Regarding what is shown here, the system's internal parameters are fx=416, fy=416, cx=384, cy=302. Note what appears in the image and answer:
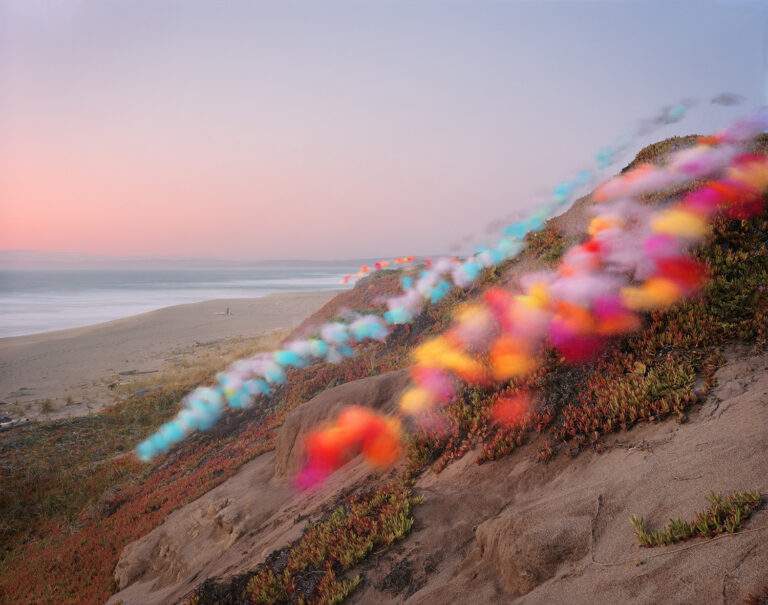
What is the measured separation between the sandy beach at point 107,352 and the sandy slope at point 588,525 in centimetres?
2230

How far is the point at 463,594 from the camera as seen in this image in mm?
4559

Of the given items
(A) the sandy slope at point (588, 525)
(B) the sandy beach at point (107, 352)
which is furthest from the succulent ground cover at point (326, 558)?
(B) the sandy beach at point (107, 352)

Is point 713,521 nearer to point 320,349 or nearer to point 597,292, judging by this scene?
point 597,292

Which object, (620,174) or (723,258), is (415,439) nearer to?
(723,258)

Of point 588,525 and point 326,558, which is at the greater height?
point 588,525

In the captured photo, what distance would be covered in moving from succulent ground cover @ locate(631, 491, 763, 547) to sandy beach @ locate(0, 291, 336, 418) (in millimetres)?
26490

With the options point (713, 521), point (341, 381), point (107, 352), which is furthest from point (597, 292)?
point (107, 352)

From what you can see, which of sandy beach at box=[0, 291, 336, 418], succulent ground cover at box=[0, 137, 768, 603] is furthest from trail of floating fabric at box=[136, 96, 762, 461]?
sandy beach at box=[0, 291, 336, 418]

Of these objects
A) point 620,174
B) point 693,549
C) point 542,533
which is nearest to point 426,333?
point 620,174

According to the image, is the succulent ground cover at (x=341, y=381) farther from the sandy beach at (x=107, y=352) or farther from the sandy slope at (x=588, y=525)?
the sandy beach at (x=107, y=352)

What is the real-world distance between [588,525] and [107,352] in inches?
1607

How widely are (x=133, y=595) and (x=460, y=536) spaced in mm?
7824

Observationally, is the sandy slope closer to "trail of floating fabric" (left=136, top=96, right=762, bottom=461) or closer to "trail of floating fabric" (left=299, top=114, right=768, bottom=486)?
"trail of floating fabric" (left=299, top=114, right=768, bottom=486)

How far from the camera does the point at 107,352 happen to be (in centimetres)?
3581
